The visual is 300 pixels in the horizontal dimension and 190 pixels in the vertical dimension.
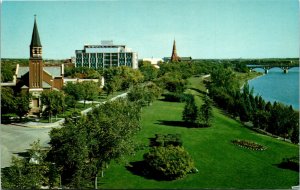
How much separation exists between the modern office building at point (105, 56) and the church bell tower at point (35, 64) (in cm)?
5386

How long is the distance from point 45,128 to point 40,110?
14.6ft

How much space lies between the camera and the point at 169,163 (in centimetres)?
1788

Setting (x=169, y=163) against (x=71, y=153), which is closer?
(x=71, y=153)

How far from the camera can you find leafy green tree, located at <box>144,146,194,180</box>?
17.8 meters

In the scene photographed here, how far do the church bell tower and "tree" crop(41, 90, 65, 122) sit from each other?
4151 millimetres

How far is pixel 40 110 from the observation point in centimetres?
3228

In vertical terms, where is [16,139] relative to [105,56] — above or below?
below

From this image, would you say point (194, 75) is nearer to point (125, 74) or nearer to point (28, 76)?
point (125, 74)

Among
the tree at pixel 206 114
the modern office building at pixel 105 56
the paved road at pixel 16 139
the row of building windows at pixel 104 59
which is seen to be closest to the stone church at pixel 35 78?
the paved road at pixel 16 139

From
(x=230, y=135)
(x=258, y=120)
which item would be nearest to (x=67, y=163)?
(x=230, y=135)

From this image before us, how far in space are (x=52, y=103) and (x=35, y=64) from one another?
6386mm

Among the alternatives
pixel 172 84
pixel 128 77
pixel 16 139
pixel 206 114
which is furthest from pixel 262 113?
pixel 128 77

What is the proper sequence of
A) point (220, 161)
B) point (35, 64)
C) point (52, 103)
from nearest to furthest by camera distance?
point (220, 161) < point (52, 103) < point (35, 64)

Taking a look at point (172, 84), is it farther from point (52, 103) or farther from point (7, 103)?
point (7, 103)
